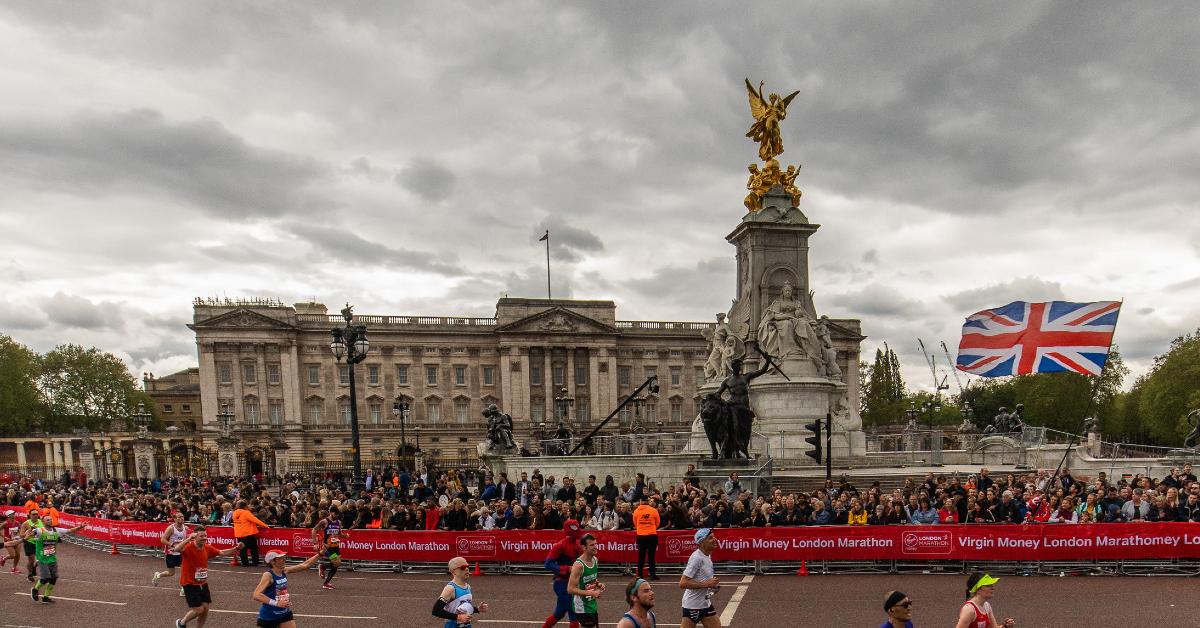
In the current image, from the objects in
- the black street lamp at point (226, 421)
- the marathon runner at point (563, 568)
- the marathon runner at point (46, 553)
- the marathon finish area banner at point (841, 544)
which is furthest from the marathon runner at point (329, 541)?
the black street lamp at point (226, 421)

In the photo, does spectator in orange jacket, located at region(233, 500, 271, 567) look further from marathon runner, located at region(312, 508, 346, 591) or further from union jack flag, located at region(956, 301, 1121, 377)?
union jack flag, located at region(956, 301, 1121, 377)

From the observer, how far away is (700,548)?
9.86 m

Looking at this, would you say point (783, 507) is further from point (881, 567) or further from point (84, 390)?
point (84, 390)

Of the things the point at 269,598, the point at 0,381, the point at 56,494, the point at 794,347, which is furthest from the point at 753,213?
the point at 0,381

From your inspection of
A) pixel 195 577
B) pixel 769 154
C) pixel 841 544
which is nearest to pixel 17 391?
pixel 769 154

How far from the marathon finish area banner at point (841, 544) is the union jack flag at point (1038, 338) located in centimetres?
318

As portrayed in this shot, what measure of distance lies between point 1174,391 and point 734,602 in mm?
62434

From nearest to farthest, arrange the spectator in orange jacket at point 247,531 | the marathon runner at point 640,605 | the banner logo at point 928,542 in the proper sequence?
1. the marathon runner at point 640,605
2. the banner logo at point 928,542
3. the spectator in orange jacket at point 247,531

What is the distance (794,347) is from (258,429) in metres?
63.8

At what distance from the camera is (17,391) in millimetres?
89250

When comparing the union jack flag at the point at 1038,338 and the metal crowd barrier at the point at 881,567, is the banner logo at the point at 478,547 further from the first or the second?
the union jack flag at the point at 1038,338

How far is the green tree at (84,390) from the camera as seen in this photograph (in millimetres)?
96188

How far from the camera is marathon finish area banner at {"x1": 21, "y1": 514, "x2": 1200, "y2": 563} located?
49.3 ft

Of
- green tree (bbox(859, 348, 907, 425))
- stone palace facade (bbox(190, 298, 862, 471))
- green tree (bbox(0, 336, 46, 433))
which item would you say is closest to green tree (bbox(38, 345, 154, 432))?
green tree (bbox(0, 336, 46, 433))
